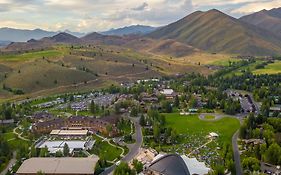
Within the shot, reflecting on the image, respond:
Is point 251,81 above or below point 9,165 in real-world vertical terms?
above

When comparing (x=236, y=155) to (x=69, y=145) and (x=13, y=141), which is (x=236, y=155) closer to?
(x=69, y=145)

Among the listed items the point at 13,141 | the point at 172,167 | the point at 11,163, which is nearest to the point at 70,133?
the point at 13,141

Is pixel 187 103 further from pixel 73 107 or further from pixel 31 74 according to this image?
pixel 31 74

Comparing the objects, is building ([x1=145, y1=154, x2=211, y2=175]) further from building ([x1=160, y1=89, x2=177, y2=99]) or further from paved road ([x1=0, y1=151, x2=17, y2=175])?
building ([x1=160, y1=89, x2=177, y2=99])

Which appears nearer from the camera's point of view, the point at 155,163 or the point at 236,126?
the point at 155,163

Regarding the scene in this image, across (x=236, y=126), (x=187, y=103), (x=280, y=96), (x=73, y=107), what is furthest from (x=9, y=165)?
(x=280, y=96)

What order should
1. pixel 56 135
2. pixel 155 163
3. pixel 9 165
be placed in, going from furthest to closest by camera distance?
pixel 56 135, pixel 9 165, pixel 155 163

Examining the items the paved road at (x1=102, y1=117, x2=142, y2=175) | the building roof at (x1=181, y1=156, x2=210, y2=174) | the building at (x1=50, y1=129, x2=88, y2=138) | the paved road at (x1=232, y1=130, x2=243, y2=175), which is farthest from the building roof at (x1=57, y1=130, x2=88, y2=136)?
the paved road at (x1=232, y1=130, x2=243, y2=175)
